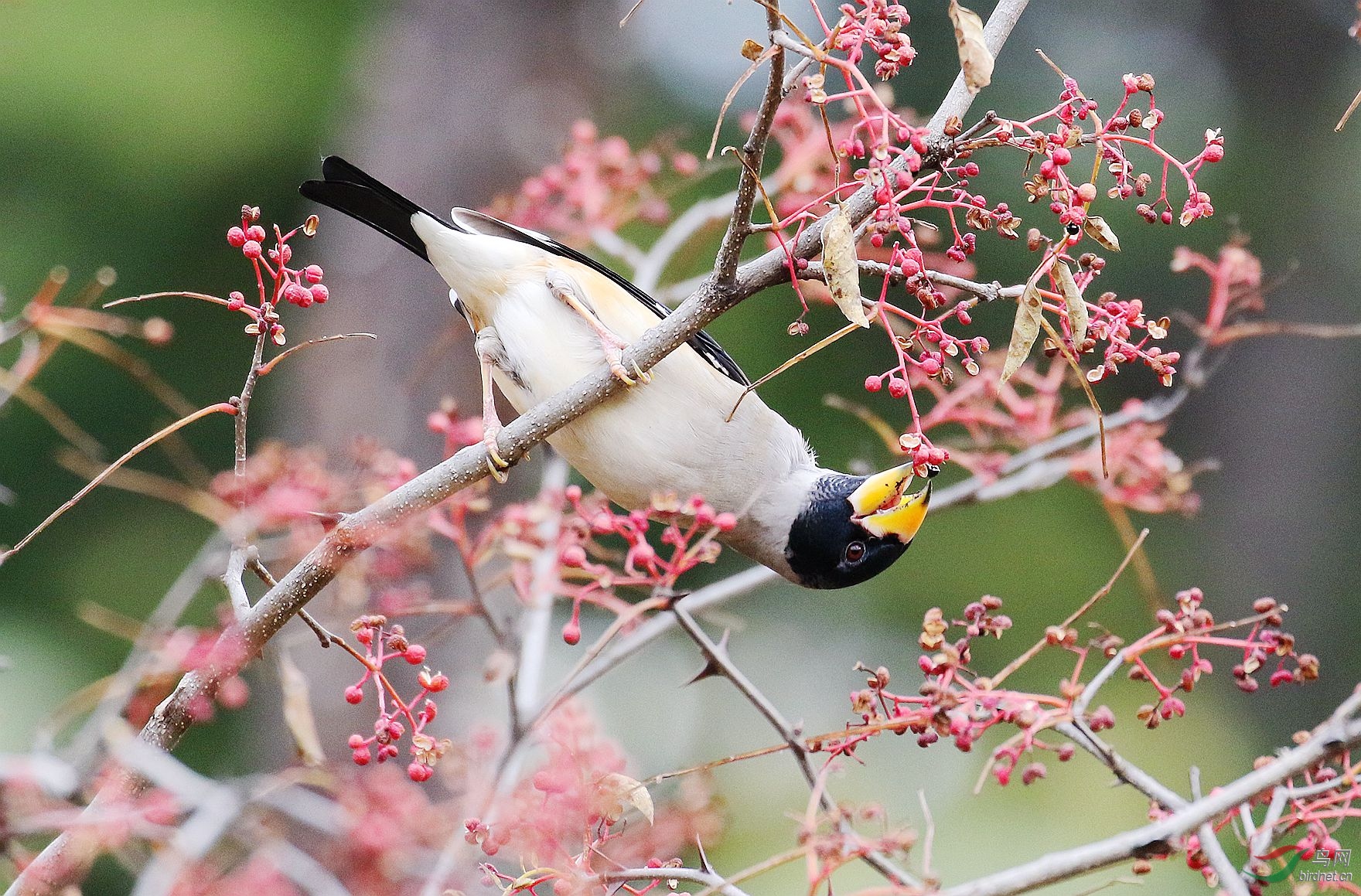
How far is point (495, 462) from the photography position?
7.80 feet

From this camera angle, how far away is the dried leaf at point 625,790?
1.99 metres

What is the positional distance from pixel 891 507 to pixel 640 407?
70 cm

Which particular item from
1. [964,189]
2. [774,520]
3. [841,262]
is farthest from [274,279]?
[774,520]

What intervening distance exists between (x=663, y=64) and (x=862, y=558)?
22.2 feet

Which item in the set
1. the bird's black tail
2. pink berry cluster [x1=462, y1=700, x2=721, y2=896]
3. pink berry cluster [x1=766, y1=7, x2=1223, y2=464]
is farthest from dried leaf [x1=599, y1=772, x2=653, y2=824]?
the bird's black tail

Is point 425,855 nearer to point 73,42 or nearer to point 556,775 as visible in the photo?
point 556,775

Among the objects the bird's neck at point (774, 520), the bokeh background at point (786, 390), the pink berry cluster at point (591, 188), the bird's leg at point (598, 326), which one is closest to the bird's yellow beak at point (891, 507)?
the bird's neck at point (774, 520)

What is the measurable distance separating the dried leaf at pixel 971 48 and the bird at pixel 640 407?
1475 mm

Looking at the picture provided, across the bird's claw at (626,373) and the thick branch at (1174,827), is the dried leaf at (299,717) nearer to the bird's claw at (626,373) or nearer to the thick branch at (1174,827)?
the bird's claw at (626,373)

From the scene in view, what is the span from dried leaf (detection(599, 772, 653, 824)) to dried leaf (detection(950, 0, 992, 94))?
119 centimetres

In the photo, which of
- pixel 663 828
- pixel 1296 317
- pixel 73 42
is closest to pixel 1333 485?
pixel 1296 317

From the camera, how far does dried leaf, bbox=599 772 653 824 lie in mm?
1988

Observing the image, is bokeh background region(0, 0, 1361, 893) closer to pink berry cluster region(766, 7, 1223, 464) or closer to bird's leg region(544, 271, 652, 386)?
bird's leg region(544, 271, 652, 386)

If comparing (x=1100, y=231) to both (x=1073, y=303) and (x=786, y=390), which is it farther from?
(x=786, y=390)
